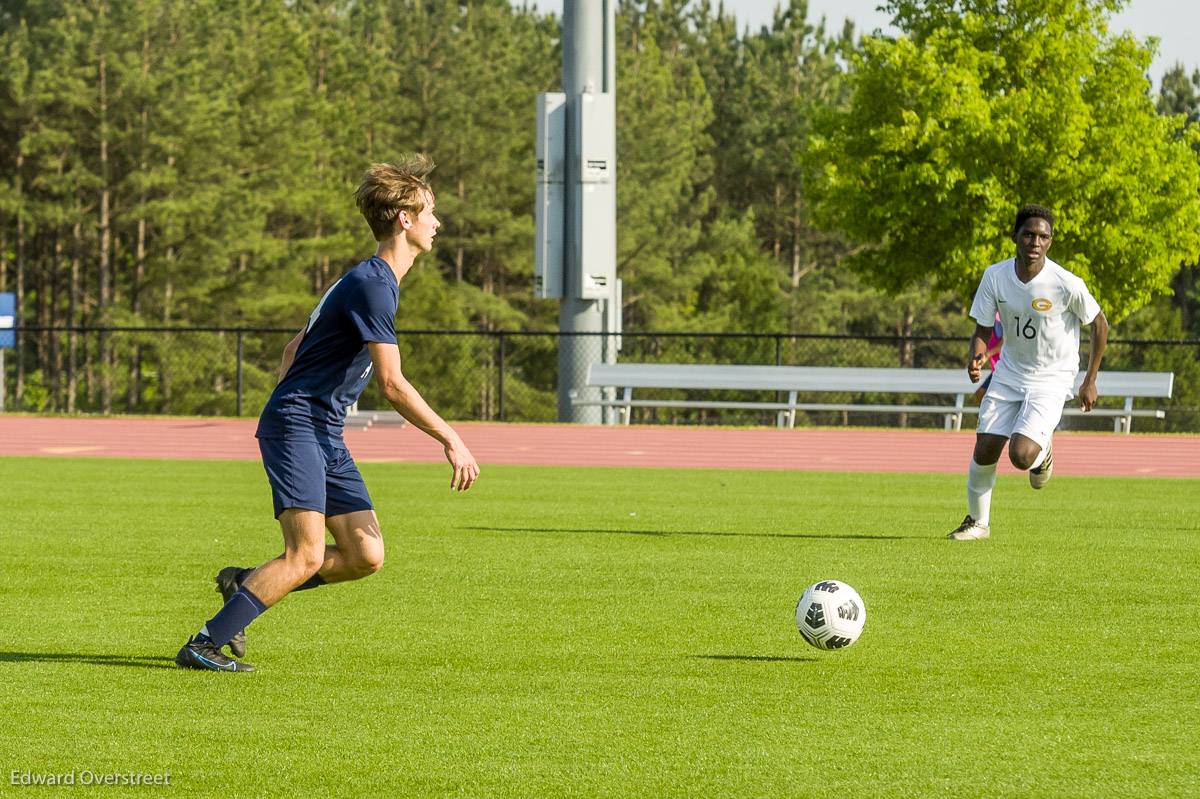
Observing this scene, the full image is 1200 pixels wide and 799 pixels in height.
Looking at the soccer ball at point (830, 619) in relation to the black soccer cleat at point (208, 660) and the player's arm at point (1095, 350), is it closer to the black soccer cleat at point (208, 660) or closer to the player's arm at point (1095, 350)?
the black soccer cleat at point (208, 660)

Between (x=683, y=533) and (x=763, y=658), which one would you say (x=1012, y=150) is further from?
(x=763, y=658)

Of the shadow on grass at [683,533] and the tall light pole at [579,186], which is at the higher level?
the tall light pole at [579,186]

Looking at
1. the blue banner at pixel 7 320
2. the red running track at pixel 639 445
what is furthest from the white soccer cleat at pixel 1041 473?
the blue banner at pixel 7 320

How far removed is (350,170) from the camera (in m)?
63.2

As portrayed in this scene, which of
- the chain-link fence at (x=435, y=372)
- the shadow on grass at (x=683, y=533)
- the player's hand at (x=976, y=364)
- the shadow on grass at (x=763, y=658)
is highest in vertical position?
the player's hand at (x=976, y=364)

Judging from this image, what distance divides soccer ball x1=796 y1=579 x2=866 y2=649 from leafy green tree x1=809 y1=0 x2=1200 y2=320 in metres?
27.5

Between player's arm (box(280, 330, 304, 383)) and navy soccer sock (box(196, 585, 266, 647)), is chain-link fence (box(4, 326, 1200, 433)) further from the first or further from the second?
navy soccer sock (box(196, 585, 266, 647))

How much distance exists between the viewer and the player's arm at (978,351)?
32.3 feet

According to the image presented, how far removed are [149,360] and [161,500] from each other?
156ft

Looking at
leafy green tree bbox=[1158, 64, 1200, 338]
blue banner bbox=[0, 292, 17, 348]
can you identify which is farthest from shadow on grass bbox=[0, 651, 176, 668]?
leafy green tree bbox=[1158, 64, 1200, 338]

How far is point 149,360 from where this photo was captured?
58.5 m

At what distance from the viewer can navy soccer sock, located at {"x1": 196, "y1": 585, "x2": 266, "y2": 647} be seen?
19.0ft

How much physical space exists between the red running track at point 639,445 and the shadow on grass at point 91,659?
1152cm

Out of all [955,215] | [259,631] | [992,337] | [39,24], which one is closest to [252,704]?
[259,631]
